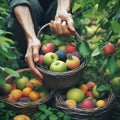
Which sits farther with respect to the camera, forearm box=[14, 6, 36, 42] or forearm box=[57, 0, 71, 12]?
forearm box=[57, 0, 71, 12]

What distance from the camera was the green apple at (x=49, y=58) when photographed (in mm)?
2601

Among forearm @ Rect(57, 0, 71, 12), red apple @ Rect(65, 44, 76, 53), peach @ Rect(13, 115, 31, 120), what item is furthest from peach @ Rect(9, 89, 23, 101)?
forearm @ Rect(57, 0, 71, 12)

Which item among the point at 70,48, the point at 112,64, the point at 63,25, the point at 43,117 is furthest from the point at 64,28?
the point at 43,117

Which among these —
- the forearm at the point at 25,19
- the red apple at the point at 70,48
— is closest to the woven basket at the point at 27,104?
the red apple at the point at 70,48

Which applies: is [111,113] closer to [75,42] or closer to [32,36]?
[75,42]

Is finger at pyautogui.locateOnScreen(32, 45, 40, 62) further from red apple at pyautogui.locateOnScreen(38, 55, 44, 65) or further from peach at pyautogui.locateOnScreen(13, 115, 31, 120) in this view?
peach at pyautogui.locateOnScreen(13, 115, 31, 120)

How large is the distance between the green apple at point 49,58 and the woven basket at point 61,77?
56 mm

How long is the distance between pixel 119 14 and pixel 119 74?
0.59m

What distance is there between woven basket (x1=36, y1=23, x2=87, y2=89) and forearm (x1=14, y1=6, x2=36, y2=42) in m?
0.28

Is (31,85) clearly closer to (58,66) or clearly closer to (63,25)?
(58,66)

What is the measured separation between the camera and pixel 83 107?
2.54 meters

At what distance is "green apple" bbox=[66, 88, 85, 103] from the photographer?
2.63 metres

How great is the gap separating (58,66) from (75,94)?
0.25 m

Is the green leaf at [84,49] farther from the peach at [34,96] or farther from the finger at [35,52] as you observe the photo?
the peach at [34,96]
